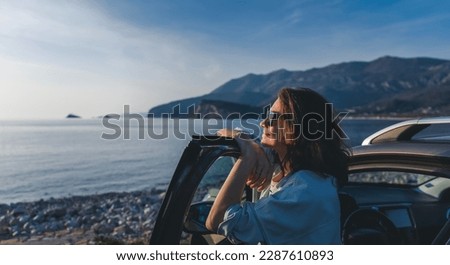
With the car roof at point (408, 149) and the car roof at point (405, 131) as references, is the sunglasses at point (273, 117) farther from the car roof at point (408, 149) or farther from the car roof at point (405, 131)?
the car roof at point (405, 131)

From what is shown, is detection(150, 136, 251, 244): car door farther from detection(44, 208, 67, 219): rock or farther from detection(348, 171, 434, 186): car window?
detection(44, 208, 67, 219): rock

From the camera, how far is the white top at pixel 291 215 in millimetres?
1443

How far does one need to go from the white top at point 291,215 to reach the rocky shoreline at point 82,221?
5.83m

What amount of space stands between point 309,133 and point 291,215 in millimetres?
329

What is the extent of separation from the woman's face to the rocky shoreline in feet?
19.0

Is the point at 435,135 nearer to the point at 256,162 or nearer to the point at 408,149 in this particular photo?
the point at 408,149

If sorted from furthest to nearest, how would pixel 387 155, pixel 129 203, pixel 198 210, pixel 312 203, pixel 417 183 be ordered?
pixel 129 203 < pixel 417 183 < pixel 387 155 < pixel 198 210 < pixel 312 203

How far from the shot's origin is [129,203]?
13859 millimetres

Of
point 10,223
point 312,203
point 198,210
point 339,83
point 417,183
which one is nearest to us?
point 312,203

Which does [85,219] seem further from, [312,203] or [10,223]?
[312,203]
